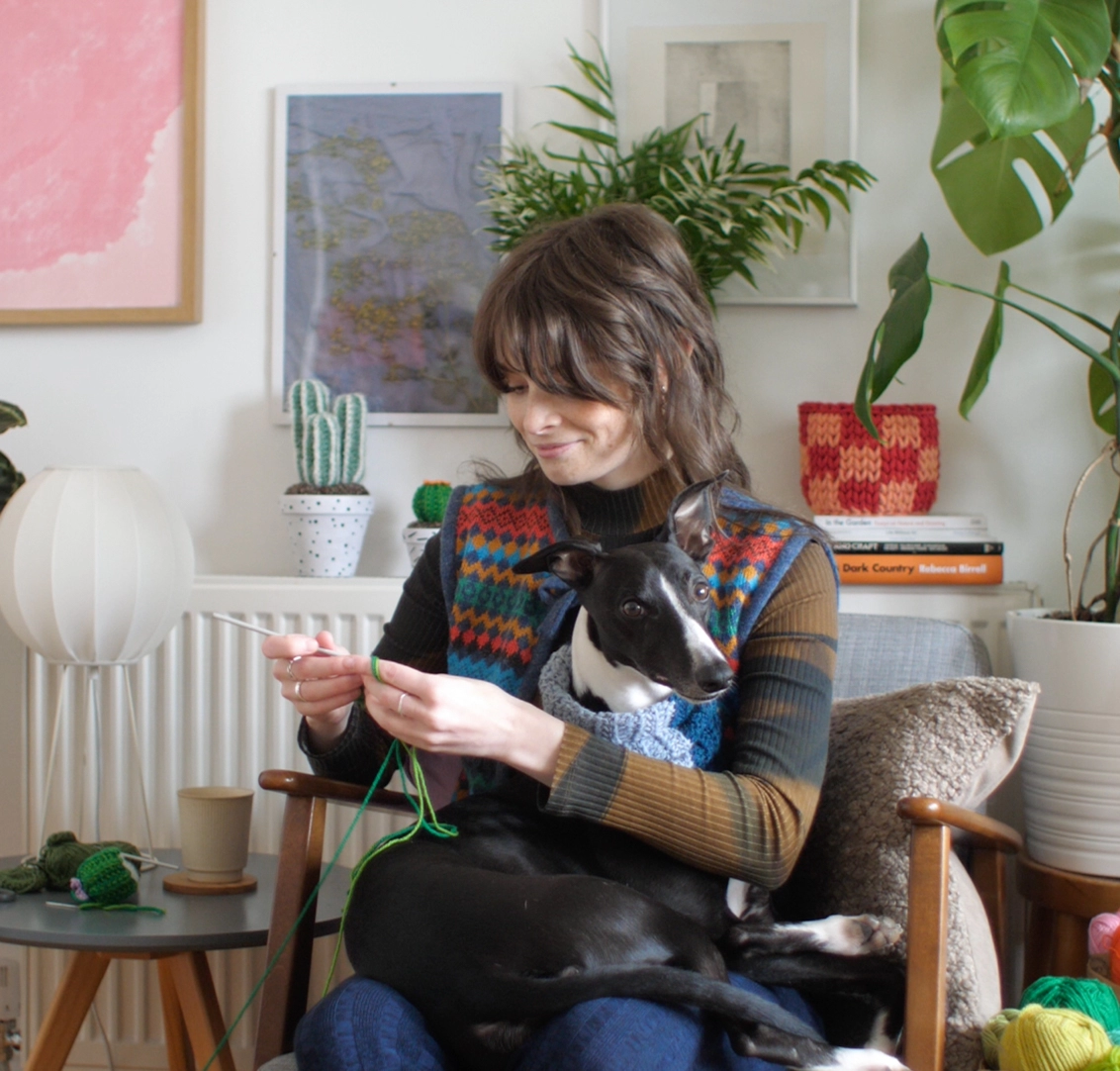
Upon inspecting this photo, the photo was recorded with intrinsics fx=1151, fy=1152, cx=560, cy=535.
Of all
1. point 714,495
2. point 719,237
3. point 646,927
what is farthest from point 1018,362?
point 646,927

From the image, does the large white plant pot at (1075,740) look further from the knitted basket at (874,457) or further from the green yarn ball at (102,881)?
the green yarn ball at (102,881)

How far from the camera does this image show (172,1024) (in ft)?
5.73

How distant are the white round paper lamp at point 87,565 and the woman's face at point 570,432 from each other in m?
0.73

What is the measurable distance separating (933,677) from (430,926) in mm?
907

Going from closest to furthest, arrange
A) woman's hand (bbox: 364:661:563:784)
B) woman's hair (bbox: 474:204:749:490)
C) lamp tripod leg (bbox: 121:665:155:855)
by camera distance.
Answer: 1. woman's hand (bbox: 364:661:563:784)
2. woman's hair (bbox: 474:204:749:490)
3. lamp tripod leg (bbox: 121:665:155:855)

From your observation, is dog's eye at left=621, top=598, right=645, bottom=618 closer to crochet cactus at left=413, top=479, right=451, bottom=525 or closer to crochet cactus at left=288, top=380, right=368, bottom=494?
crochet cactus at left=413, top=479, right=451, bottom=525

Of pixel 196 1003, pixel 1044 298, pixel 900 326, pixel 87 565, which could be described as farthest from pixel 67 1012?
pixel 1044 298

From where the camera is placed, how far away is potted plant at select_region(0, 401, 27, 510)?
1.82m

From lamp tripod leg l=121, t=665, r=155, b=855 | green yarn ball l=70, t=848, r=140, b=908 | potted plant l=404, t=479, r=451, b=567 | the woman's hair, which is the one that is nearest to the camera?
the woman's hair

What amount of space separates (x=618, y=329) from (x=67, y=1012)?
1195 mm

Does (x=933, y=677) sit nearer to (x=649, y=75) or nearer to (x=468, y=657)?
(x=468, y=657)

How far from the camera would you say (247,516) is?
2076 mm

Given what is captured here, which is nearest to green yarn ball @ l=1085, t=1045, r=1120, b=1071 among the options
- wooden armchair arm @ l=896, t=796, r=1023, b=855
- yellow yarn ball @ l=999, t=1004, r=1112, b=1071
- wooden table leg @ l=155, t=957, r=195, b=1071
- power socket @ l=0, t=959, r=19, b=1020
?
yellow yarn ball @ l=999, t=1004, r=1112, b=1071

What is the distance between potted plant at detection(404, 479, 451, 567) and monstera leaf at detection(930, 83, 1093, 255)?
922 millimetres
